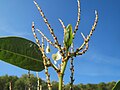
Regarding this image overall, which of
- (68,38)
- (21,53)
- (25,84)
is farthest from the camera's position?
(25,84)

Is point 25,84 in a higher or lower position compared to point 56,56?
higher

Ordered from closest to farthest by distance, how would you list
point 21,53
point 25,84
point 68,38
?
point 68,38 → point 21,53 → point 25,84

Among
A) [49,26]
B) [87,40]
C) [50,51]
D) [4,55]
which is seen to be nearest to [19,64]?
[4,55]

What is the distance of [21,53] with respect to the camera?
1.68m

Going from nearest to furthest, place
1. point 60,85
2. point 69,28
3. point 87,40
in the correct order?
point 60,85
point 87,40
point 69,28

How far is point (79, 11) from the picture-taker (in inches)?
58.7

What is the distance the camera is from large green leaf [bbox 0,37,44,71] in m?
1.62

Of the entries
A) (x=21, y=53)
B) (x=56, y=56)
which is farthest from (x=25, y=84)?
(x=56, y=56)

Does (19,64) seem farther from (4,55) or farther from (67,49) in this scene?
(67,49)

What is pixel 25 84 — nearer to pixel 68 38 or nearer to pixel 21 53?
pixel 21 53

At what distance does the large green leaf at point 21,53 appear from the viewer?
1616 mm

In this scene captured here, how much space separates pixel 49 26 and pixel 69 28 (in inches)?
4.8

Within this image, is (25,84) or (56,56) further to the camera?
(25,84)

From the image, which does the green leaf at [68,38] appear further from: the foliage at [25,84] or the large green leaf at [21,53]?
the foliage at [25,84]
